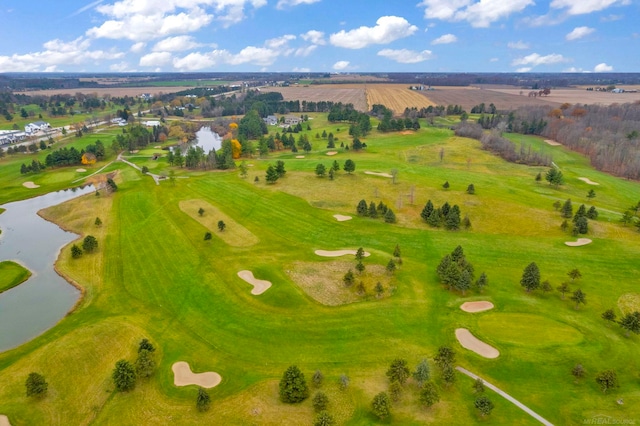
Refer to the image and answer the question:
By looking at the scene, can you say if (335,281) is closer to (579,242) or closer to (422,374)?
(422,374)

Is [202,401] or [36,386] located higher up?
[202,401]

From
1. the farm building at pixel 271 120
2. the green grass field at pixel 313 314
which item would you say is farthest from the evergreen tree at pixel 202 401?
the farm building at pixel 271 120

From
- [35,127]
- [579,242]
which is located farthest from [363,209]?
[35,127]

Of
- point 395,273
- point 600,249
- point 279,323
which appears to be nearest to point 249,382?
point 279,323

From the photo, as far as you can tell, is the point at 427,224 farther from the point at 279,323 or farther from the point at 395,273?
the point at 279,323

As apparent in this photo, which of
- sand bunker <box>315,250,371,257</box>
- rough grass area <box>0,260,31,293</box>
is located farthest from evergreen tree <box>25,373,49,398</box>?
sand bunker <box>315,250,371,257</box>

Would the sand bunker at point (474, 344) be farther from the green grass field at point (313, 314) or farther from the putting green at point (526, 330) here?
the putting green at point (526, 330)

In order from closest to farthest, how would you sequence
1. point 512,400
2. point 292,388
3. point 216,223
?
point 292,388
point 512,400
point 216,223

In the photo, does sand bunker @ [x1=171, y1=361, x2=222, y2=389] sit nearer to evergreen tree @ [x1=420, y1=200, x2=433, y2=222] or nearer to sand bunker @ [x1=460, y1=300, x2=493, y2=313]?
sand bunker @ [x1=460, y1=300, x2=493, y2=313]
